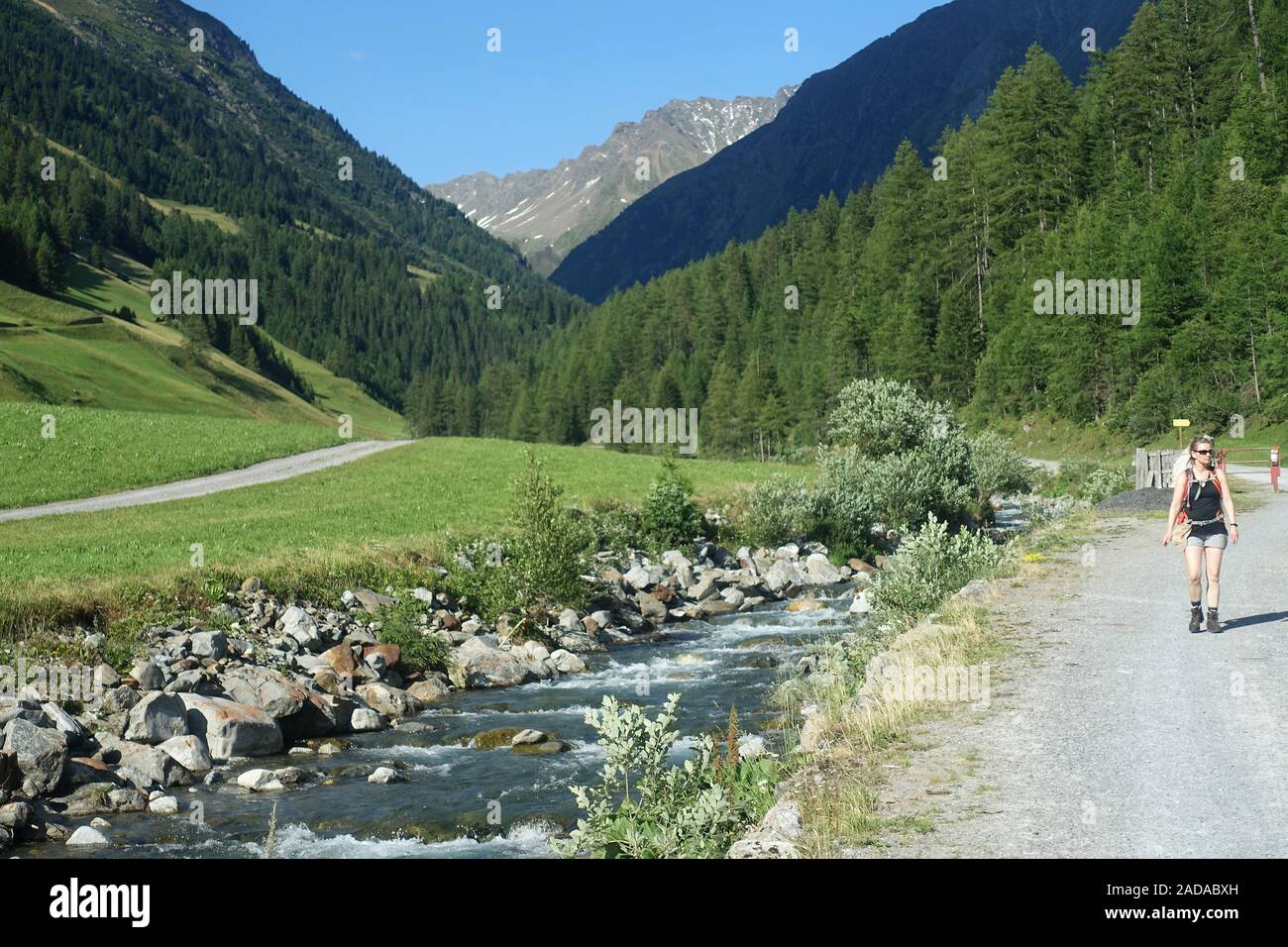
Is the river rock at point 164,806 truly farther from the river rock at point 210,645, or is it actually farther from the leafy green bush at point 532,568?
the leafy green bush at point 532,568

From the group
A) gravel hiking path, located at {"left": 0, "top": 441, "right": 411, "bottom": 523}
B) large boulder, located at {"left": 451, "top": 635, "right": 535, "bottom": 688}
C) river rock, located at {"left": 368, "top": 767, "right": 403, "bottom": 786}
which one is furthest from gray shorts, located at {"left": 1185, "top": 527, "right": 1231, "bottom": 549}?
gravel hiking path, located at {"left": 0, "top": 441, "right": 411, "bottom": 523}

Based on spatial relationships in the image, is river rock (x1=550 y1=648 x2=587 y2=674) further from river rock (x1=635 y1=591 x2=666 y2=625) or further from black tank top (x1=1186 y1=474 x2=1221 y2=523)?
black tank top (x1=1186 y1=474 x2=1221 y2=523)

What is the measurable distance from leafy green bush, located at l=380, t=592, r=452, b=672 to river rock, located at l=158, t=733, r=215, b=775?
6102 millimetres

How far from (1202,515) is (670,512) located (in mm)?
23105

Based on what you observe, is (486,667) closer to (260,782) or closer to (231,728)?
(231,728)

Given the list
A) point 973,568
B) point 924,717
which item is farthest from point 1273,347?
point 924,717

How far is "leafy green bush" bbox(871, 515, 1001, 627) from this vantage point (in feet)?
62.9

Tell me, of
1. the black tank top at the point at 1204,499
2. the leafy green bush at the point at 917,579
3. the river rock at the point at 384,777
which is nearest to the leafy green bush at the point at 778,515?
the leafy green bush at the point at 917,579

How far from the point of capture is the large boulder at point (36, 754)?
13.8 m

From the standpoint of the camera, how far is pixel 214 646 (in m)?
19.7

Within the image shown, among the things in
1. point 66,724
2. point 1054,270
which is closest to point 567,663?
point 66,724

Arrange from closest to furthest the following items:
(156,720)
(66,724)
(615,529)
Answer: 1. (66,724)
2. (156,720)
3. (615,529)

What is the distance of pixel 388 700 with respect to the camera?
19.5 m
